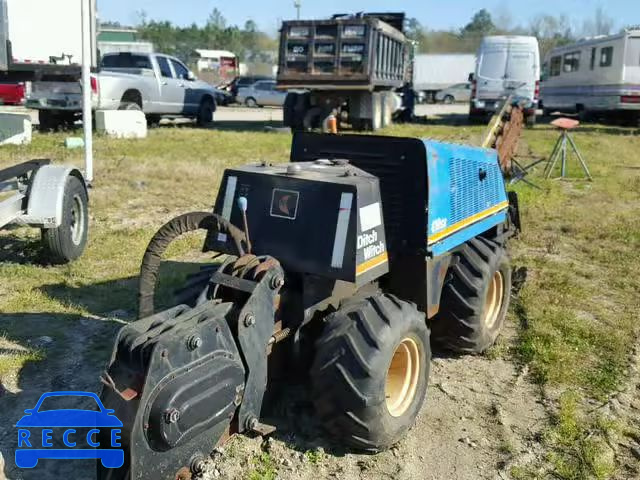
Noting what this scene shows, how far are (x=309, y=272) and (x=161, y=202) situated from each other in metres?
6.29

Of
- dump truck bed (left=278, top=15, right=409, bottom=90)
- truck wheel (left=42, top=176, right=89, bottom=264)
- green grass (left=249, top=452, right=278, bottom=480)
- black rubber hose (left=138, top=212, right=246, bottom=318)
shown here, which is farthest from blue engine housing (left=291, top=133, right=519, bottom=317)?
dump truck bed (left=278, top=15, right=409, bottom=90)

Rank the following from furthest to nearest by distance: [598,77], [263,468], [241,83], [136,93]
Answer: [241,83]
[598,77]
[136,93]
[263,468]

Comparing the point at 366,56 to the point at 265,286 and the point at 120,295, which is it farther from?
the point at 265,286

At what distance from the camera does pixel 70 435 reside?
11.0 feet

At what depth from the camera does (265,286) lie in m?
3.05

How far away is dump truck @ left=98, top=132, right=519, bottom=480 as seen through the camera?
2.65 meters

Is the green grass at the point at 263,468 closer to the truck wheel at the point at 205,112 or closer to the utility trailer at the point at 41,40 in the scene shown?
the utility trailer at the point at 41,40

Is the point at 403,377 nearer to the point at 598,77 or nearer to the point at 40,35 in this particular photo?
the point at 40,35

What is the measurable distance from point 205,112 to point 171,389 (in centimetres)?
1832

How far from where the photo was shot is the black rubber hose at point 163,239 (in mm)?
3037

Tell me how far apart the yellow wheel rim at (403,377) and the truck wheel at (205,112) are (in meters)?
17.3

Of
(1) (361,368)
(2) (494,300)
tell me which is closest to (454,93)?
(2) (494,300)

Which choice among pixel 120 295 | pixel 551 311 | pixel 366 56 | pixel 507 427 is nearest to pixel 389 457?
pixel 507 427

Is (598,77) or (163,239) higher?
(598,77)
